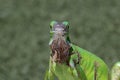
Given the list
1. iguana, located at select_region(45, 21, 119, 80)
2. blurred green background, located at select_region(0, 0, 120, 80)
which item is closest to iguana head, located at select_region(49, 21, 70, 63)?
iguana, located at select_region(45, 21, 119, 80)

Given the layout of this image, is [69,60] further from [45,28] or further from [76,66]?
[45,28]

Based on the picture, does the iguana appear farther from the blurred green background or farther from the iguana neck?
the blurred green background

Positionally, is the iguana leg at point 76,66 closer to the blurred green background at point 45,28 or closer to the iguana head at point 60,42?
the iguana head at point 60,42

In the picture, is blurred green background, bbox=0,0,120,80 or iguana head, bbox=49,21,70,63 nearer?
iguana head, bbox=49,21,70,63

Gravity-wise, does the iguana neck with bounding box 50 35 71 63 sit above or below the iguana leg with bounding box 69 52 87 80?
above

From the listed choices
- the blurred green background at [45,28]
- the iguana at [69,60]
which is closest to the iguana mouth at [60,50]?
the iguana at [69,60]

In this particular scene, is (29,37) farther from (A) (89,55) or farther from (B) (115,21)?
(A) (89,55)

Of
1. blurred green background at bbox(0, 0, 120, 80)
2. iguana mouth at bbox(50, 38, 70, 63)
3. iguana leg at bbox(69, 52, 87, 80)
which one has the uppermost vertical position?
blurred green background at bbox(0, 0, 120, 80)

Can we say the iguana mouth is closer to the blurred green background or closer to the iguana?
the iguana
